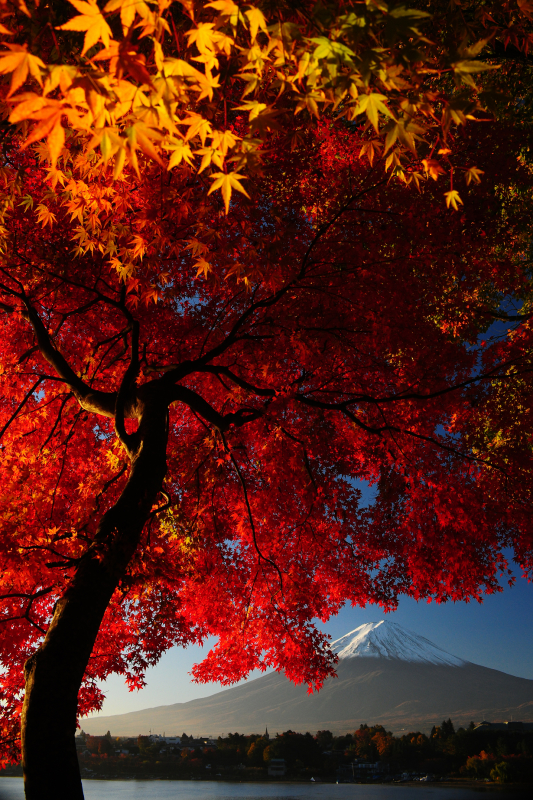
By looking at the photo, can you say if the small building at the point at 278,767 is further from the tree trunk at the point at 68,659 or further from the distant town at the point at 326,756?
the tree trunk at the point at 68,659

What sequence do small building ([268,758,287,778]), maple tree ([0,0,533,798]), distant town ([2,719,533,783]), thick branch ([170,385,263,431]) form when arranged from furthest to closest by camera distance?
small building ([268,758,287,778]) < distant town ([2,719,533,783]) < thick branch ([170,385,263,431]) < maple tree ([0,0,533,798])

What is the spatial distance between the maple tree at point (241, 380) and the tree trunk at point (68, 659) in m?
0.02

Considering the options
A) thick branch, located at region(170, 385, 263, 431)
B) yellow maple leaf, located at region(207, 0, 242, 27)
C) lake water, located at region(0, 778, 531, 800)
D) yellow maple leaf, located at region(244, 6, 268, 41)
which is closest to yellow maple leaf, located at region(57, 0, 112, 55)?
yellow maple leaf, located at region(207, 0, 242, 27)

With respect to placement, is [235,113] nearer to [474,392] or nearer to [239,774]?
[474,392]

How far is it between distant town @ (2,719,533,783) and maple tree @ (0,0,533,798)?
27333 mm

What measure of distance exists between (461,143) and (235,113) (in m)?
4.88

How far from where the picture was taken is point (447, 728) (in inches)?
1490

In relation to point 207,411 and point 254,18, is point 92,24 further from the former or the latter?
point 207,411

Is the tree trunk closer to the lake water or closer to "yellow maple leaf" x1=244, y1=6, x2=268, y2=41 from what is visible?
"yellow maple leaf" x1=244, y1=6, x2=268, y2=41

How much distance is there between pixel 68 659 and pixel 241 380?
399cm

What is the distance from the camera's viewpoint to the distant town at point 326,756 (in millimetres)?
33906

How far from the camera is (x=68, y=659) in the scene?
3.75 m

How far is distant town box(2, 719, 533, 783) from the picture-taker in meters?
33.9

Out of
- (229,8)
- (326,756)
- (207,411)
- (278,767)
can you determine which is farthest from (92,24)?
(326,756)
